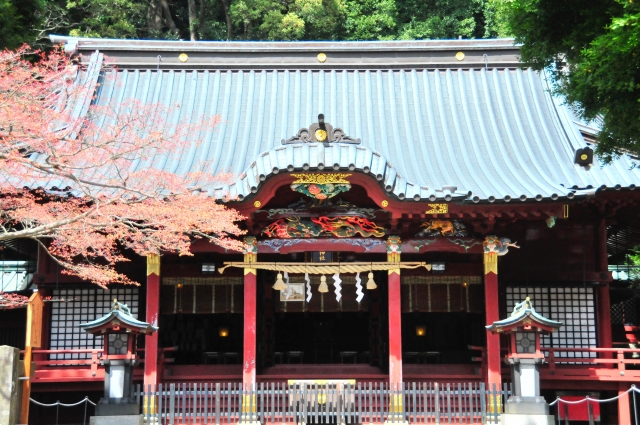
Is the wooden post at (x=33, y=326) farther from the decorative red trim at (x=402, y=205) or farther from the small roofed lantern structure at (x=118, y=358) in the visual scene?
the decorative red trim at (x=402, y=205)

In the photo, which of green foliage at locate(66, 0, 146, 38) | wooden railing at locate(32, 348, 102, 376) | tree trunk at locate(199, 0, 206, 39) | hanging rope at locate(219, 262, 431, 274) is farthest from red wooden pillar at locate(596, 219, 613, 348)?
tree trunk at locate(199, 0, 206, 39)

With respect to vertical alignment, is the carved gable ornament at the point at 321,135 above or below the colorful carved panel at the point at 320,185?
above

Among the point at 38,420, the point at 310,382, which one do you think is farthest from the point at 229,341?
the point at 310,382

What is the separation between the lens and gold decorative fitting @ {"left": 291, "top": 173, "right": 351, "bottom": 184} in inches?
580

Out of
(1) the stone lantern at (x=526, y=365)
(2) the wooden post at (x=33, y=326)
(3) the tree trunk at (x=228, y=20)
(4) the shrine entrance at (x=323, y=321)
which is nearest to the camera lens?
(1) the stone lantern at (x=526, y=365)

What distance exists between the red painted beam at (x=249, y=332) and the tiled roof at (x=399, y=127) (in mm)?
1827

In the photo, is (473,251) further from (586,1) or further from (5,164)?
(5,164)

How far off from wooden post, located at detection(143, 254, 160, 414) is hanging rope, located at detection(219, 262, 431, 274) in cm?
121

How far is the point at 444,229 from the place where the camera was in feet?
51.5

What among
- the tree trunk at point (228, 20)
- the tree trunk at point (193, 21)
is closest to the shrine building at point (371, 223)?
the tree trunk at point (193, 21)

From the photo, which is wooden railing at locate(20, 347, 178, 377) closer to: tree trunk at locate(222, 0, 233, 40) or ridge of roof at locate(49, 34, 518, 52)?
ridge of roof at locate(49, 34, 518, 52)

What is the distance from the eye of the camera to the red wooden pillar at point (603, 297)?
1658cm

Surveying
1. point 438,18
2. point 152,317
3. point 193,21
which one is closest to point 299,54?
point 152,317

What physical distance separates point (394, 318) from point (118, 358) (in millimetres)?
4800
